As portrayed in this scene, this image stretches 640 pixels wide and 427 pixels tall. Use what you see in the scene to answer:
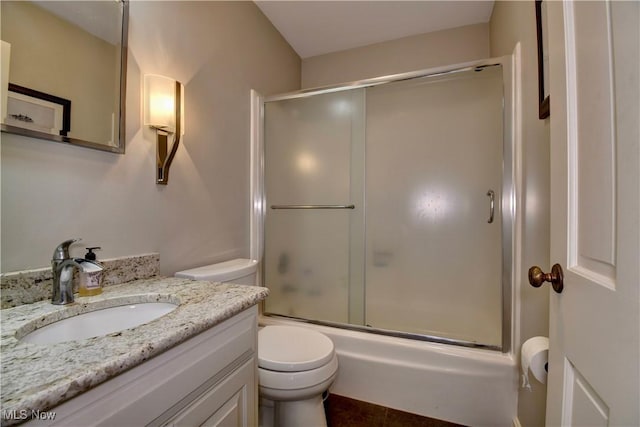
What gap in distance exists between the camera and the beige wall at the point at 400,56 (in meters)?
2.15

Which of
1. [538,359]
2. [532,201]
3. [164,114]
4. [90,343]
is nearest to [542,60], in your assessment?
[532,201]

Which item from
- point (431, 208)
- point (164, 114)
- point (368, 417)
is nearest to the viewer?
point (164, 114)

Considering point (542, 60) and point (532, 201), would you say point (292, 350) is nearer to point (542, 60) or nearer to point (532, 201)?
point (532, 201)

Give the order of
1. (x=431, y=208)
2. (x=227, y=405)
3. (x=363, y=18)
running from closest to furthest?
(x=227, y=405), (x=363, y=18), (x=431, y=208)

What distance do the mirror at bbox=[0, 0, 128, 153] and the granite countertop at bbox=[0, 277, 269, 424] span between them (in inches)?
20.6

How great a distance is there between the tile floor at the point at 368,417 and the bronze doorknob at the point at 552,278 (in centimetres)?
122

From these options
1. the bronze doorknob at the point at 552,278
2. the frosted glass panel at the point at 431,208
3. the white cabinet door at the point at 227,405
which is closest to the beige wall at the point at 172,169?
the white cabinet door at the point at 227,405

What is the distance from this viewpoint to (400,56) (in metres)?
2.33

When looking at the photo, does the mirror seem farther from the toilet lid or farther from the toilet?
the toilet lid

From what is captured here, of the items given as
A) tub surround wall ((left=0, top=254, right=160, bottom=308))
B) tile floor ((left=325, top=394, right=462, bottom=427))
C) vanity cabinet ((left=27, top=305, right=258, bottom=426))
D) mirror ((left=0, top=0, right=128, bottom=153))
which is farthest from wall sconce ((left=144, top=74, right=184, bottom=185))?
tile floor ((left=325, top=394, right=462, bottom=427))

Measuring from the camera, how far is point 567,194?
0.60 meters

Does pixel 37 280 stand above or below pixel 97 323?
above

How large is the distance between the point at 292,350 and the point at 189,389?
2.23 feet

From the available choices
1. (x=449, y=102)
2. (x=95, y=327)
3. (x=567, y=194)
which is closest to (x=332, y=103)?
(x=449, y=102)
